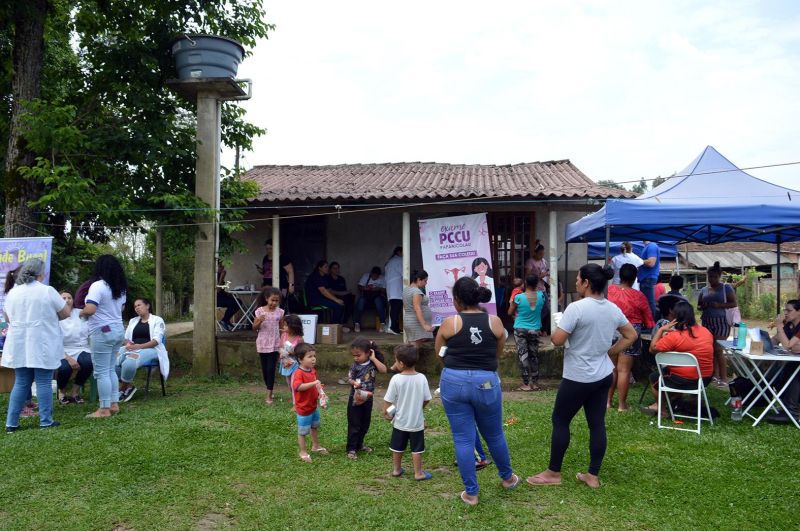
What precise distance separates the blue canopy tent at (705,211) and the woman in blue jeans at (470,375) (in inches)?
146

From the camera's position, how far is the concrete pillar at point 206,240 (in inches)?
354

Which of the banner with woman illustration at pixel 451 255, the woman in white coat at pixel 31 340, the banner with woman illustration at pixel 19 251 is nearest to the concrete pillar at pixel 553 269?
the banner with woman illustration at pixel 451 255

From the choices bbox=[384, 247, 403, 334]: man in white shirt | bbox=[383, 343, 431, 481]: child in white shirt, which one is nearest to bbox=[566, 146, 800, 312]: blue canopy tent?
bbox=[384, 247, 403, 334]: man in white shirt

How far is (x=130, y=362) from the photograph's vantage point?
7418 millimetres

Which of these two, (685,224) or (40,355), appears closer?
(40,355)

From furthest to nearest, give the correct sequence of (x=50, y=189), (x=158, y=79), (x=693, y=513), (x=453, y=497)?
(x=158, y=79)
(x=50, y=189)
(x=453, y=497)
(x=693, y=513)

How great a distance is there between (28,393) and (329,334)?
4247 mm

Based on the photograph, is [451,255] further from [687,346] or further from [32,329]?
[32,329]

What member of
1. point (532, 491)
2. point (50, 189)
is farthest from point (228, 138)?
point (532, 491)

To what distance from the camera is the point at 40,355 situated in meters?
6.12

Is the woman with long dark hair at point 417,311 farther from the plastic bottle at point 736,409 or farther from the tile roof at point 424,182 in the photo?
the plastic bottle at point 736,409

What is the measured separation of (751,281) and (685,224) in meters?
18.1

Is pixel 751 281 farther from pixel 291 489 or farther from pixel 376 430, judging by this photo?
pixel 291 489

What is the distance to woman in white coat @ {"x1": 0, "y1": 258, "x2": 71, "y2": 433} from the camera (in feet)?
20.0
